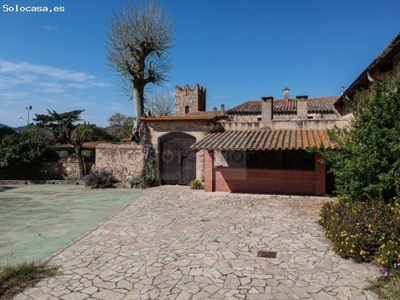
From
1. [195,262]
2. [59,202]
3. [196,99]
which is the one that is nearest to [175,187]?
[59,202]

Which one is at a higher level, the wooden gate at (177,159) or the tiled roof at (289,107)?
the tiled roof at (289,107)

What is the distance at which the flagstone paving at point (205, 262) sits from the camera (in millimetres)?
4613

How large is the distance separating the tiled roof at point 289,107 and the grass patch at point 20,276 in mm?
22666

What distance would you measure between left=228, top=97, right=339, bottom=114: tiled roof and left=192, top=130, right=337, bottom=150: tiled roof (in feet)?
32.8

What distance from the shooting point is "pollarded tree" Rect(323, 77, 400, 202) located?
7258 millimetres

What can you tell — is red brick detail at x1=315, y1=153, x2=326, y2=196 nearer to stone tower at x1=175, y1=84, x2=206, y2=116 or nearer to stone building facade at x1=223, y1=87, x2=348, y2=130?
stone building facade at x1=223, y1=87, x2=348, y2=130

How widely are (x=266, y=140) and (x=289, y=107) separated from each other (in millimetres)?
12532

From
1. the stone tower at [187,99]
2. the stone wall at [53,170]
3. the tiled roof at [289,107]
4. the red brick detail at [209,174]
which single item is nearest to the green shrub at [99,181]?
the stone wall at [53,170]

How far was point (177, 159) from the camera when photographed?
17.3m

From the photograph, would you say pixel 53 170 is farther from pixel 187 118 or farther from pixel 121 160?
pixel 187 118

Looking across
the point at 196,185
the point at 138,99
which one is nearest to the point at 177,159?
the point at 196,185

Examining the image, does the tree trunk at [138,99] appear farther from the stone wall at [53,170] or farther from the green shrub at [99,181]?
the stone wall at [53,170]

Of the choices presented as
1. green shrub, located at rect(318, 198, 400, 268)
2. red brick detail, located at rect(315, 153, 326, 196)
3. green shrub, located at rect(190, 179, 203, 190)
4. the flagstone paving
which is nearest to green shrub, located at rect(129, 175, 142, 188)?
green shrub, located at rect(190, 179, 203, 190)

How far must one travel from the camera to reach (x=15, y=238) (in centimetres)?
754
